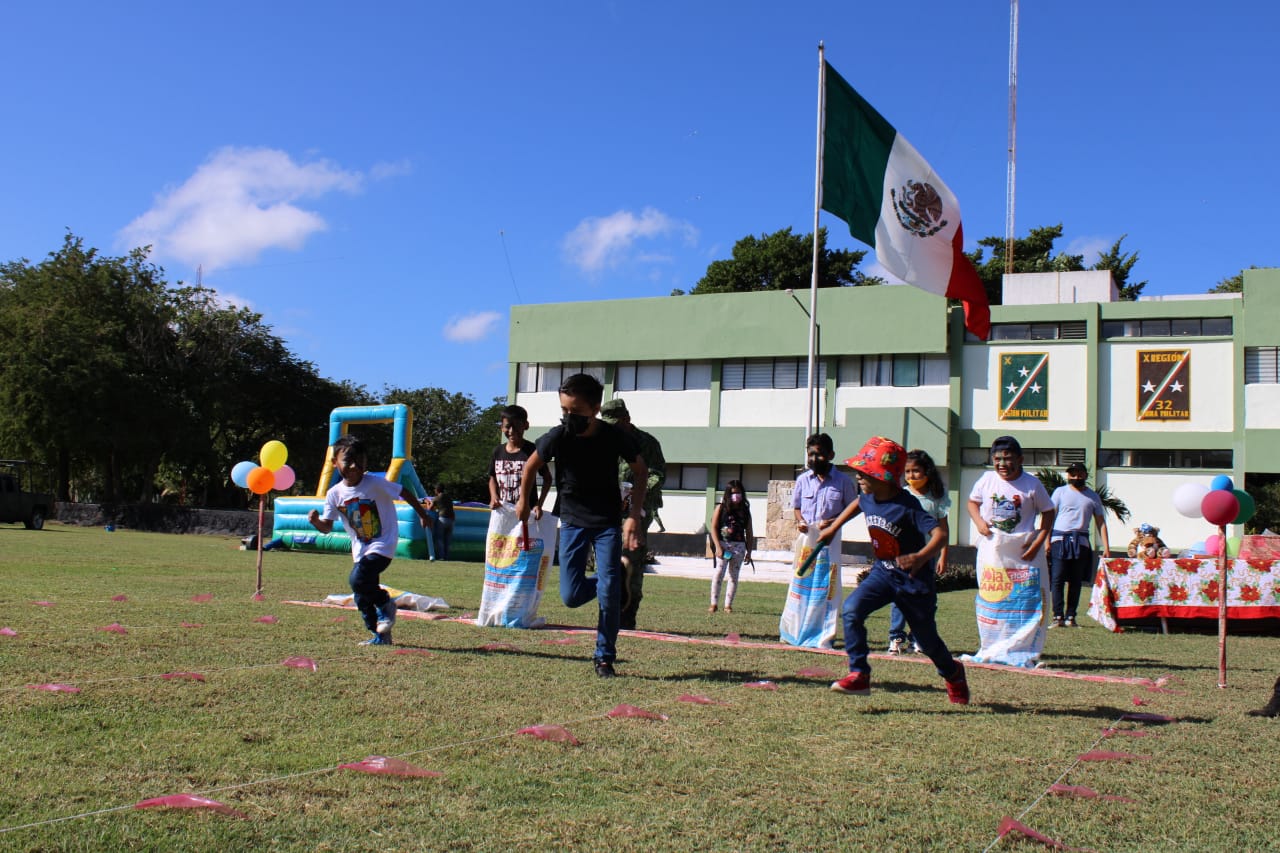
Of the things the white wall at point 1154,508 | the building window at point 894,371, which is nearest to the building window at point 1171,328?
the white wall at point 1154,508

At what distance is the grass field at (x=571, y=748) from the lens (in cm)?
344

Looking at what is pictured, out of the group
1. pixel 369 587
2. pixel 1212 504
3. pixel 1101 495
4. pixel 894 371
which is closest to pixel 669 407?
pixel 894 371

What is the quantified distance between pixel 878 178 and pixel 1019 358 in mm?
23486

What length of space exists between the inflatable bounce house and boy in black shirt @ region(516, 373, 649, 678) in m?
16.6

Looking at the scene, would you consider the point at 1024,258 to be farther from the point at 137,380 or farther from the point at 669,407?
the point at 137,380

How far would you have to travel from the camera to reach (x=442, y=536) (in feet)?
80.7

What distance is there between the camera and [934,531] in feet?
20.8

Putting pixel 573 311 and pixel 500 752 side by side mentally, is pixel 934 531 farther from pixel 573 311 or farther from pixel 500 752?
pixel 573 311

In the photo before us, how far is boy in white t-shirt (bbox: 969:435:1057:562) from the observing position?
8.12 meters

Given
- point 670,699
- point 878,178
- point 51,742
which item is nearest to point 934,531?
→ point 670,699

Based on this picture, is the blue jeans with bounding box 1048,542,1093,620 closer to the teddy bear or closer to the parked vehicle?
the teddy bear

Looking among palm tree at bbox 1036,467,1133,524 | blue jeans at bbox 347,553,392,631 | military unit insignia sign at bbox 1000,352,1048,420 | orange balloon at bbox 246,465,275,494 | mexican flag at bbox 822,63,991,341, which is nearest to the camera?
blue jeans at bbox 347,553,392,631

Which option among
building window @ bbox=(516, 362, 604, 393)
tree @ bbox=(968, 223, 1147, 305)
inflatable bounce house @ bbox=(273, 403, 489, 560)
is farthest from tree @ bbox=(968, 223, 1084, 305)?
inflatable bounce house @ bbox=(273, 403, 489, 560)

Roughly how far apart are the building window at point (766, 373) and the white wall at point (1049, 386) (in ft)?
17.3
